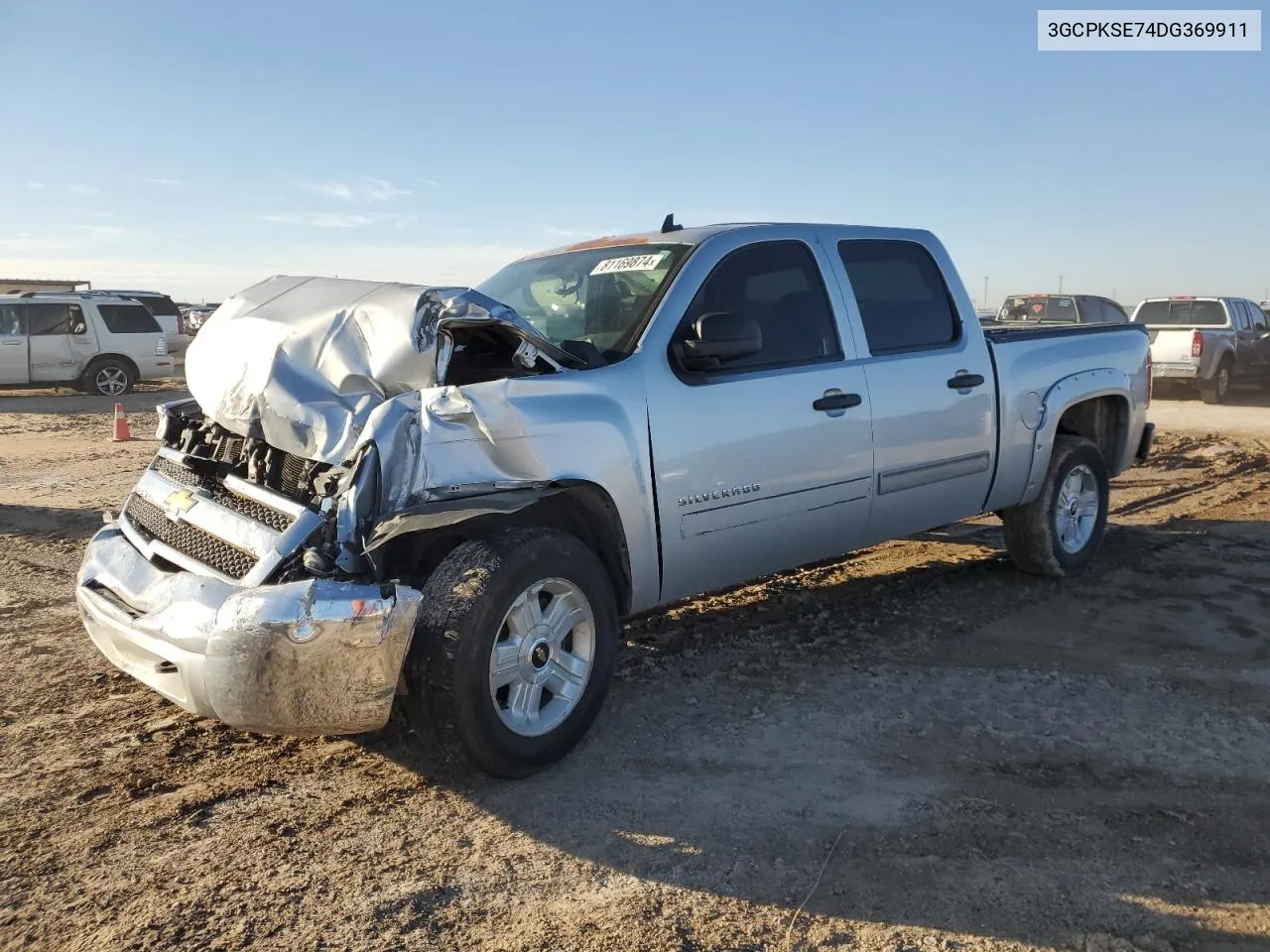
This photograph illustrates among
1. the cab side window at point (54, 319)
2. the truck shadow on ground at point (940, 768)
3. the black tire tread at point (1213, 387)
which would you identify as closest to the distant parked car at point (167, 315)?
the cab side window at point (54, 319)

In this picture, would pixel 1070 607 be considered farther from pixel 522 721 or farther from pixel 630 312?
pixel 522 721

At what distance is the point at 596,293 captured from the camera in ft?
15.4

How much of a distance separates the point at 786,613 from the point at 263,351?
3033 millimetres

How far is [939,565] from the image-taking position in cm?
688

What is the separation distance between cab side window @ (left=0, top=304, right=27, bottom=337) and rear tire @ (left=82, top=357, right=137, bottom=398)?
127cm

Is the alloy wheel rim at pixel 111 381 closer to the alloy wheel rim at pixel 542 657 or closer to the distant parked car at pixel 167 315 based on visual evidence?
the distant parked car at pixel 167 315

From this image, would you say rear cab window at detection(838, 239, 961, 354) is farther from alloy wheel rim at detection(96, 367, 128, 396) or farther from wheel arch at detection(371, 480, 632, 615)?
alloy wheel rim at detection(96, 367, 128, 396)

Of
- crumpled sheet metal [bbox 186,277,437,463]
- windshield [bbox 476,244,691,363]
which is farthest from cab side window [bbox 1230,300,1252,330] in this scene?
crumpled sheet metal [bbox 186,277,437,463]

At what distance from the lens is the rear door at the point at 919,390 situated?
16.6 feet

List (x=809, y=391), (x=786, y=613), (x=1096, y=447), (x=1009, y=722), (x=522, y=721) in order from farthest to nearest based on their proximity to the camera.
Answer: (x=1096, y=447) < (x=786, y=613) < (x=809, y=391) < (x=1009, y=722) < (x=522, y=721)

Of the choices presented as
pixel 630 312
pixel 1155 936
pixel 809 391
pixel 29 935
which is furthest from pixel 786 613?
pixel 29 935

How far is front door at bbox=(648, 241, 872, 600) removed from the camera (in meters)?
4.18

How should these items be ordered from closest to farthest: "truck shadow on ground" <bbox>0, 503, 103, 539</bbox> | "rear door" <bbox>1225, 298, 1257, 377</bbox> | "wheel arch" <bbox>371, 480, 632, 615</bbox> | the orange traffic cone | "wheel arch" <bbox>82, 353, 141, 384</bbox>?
"wheel arch" <bbox>371, 480, 632, 615</bbox>, "truck shadow on ground" <bbox>0, 503, 103, 539</bbox>, the orange traffic cone, "rear door" <bbox>1225, 298, 1257, 377</bbox>, "wheel arch" <bbox>82, 353, 141, 384</bbox>

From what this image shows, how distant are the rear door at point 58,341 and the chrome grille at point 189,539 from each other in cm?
1661
